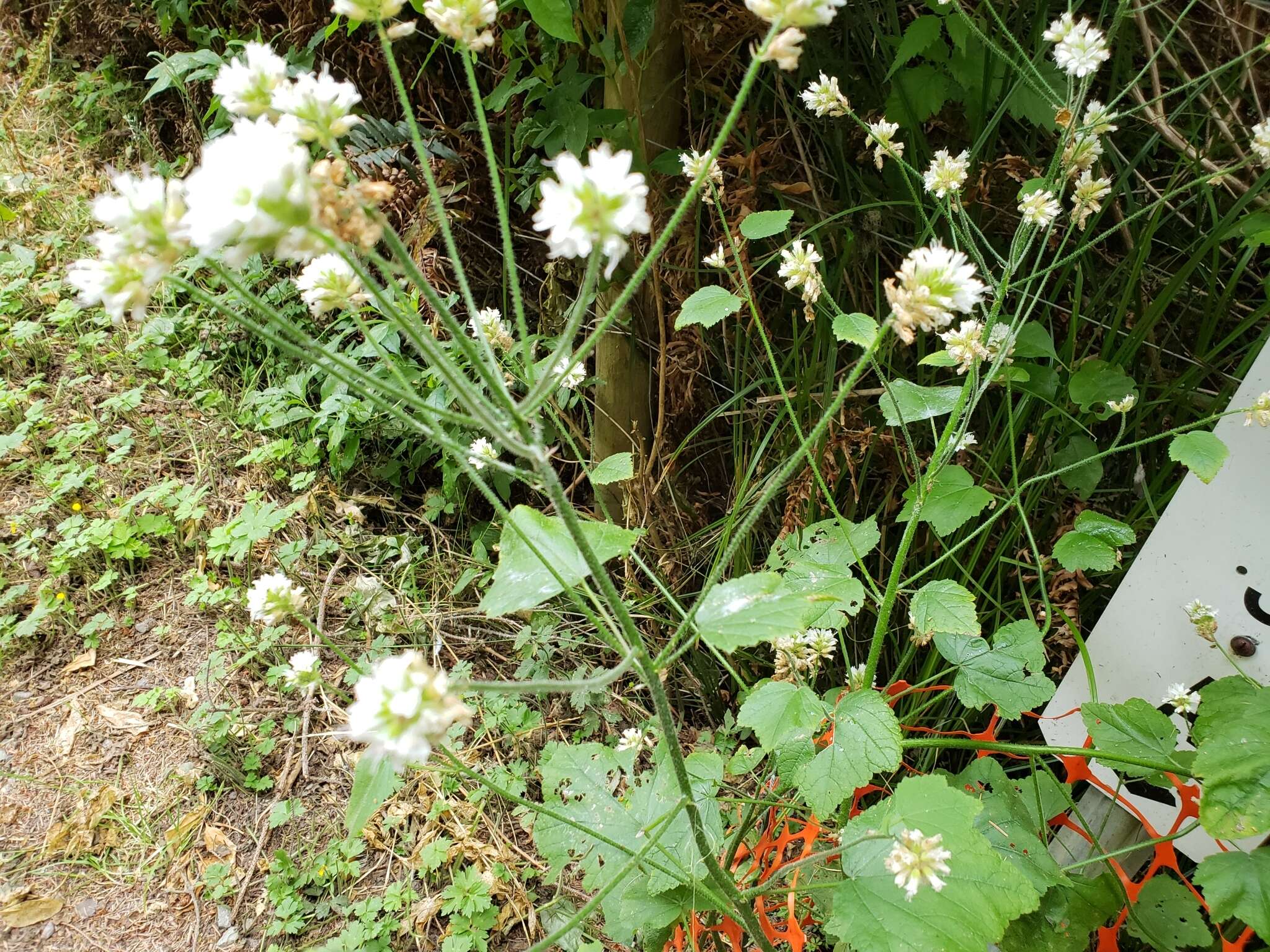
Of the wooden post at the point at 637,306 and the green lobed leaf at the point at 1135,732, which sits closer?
Answer: the green lobed leaf at the point at 1135,732

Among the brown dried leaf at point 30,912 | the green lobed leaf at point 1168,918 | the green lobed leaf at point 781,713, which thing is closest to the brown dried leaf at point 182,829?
the brown dried leaf at point 30,912

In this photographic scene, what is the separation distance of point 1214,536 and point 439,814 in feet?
5.59

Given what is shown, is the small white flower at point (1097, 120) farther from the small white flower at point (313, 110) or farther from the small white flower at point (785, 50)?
the small white flower at point (313, 110)

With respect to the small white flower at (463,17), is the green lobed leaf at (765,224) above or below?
below

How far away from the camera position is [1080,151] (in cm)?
107

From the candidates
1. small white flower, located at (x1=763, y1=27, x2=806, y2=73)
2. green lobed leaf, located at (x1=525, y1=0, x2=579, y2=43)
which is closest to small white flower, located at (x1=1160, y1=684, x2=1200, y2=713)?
small white flower, located at (x1=763, y1=27, x2=806, y2=73)

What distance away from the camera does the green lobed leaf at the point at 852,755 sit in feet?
3.31

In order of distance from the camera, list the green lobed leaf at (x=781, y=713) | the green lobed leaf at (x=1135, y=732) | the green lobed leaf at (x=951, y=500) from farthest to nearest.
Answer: the green lobed leaf at (x=951, y=500)
the green lobed leaf at (x=1135, y=732)
the green lobed leaf at (x=781, y=713)

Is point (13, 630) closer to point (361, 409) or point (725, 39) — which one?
point (361, 409)

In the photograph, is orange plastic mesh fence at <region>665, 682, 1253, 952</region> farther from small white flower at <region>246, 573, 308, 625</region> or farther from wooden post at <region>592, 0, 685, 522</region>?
wooden post at <region>592, 0, 685, 522</region>

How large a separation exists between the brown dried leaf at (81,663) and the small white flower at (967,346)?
2.38 meters

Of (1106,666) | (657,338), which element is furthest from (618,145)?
(1106,666)

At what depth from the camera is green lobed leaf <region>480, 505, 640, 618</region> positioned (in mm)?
857

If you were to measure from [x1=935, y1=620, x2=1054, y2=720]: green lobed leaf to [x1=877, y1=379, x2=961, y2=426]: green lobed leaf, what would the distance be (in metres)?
0.39
